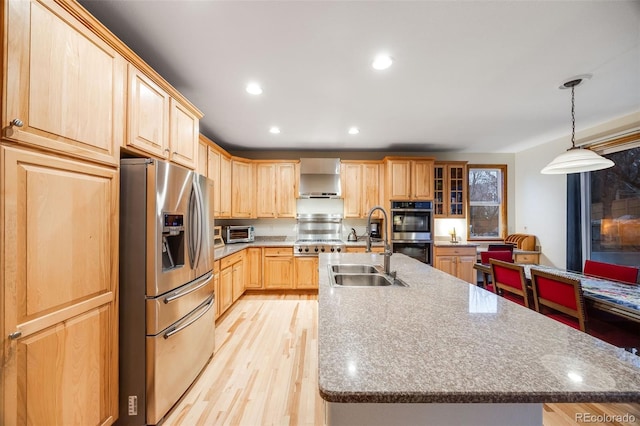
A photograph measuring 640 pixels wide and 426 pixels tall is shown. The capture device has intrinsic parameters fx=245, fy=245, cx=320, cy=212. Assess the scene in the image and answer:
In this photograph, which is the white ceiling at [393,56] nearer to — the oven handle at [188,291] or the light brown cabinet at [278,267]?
the oven handle at [188,291]

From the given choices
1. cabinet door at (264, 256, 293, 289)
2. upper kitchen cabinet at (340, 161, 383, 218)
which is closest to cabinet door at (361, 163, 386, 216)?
upper kitchen cabinet at (340, 161, 383, 218)

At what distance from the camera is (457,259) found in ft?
14.0

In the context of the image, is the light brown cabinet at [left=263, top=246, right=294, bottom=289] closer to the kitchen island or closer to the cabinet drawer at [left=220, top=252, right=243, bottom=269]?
the cabinet drawer at [left=220, top=252, right=243, bottom=269]

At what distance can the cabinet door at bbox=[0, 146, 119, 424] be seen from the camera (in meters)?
0.97

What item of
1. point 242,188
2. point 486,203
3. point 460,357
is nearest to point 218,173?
point 242,188

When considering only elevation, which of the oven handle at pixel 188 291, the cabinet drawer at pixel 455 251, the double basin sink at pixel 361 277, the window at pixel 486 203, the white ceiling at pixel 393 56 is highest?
the white ceiling at pixel 393 56

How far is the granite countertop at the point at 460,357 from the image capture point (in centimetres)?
60

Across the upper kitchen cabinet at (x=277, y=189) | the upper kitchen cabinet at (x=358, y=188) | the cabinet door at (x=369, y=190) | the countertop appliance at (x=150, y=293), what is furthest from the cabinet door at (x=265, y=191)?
the countertop appliance at (x=150, y=293)

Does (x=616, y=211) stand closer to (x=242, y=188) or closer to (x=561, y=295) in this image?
(x=561, y=295)

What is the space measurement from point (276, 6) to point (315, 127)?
210 centimetres

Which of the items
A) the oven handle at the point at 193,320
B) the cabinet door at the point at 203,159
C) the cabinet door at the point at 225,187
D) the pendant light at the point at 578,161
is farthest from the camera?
the cabinet door at the point at 225,187

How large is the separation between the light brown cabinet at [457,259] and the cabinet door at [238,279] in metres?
3.26

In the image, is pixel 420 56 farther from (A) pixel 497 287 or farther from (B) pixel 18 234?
(B) pixel 18 234

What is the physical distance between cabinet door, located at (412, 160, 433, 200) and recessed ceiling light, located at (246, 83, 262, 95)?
2978 millimetres
